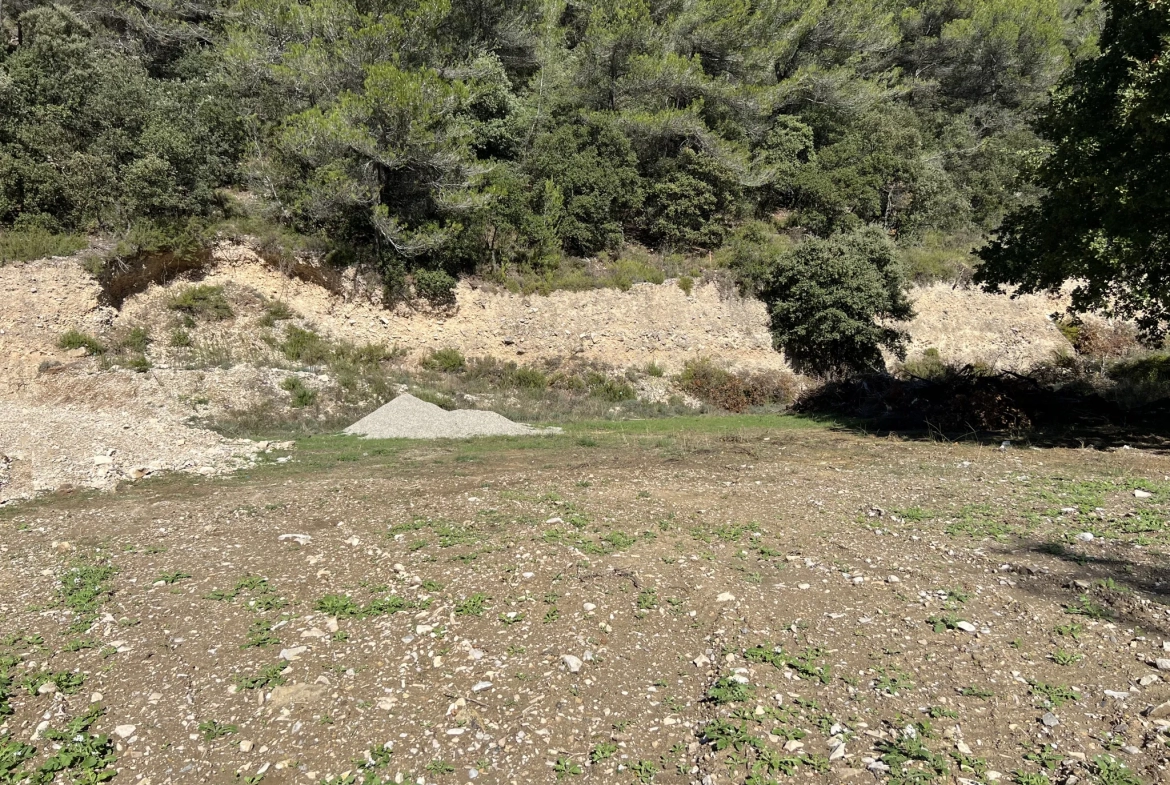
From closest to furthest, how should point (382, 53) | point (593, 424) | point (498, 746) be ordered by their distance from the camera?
1. point (498, 746)
2. point (593, 424)
3. point (382, 53)

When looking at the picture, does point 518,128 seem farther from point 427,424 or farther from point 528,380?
point 427,424

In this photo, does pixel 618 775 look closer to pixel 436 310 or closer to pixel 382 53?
pixel 436 310

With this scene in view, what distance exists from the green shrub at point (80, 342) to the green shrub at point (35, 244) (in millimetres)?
3417

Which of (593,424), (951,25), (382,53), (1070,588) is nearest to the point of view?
(1070,588)

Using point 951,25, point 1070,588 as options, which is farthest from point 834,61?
point 1070,588

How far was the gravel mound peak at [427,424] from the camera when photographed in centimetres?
1934

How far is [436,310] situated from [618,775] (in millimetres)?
24807

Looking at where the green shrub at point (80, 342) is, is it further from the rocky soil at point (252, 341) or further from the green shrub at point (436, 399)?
the green shrub at point (436, 399)

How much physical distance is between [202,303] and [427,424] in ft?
39.2

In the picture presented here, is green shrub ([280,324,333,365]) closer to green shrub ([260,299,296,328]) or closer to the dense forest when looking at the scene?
green shrub ([260,299,296,328])

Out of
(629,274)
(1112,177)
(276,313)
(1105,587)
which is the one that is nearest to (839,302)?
(629,274)

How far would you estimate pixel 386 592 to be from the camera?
7.73 metres

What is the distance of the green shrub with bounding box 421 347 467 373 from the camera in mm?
26047

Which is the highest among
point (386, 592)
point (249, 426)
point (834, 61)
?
point (834, 61)
